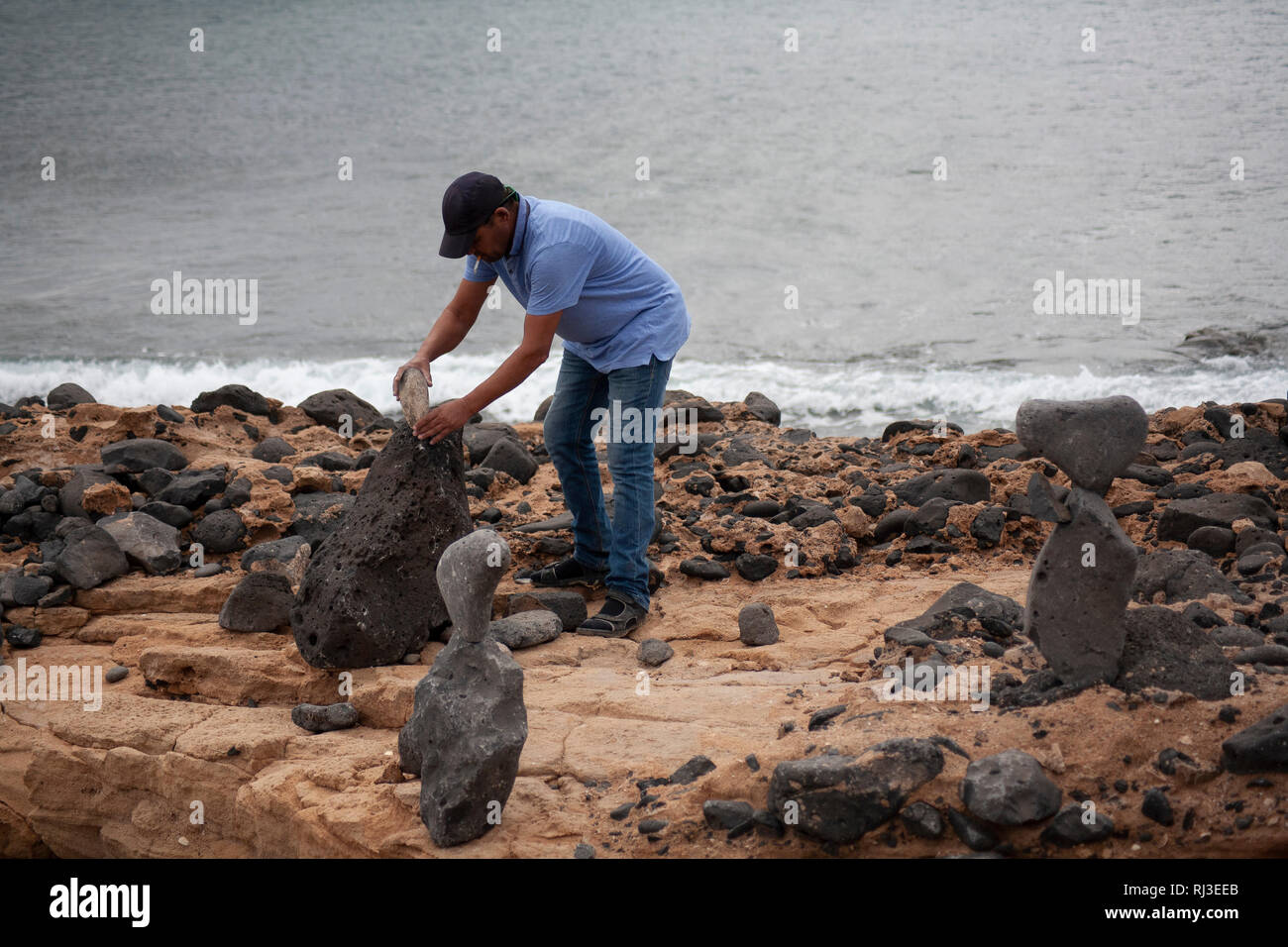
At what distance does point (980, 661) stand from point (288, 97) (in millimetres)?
21138

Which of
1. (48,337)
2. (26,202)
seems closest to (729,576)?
(48,337)

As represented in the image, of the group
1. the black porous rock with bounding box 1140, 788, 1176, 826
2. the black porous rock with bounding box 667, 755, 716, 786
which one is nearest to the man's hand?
the black porous rock with bounding box 667, 755, 716, 786

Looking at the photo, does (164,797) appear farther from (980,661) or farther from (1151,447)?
(1151,447)

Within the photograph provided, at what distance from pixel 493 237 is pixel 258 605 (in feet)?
5.97

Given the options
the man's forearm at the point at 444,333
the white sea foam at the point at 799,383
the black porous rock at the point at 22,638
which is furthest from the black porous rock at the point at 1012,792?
the white sea foam at the point at 799,383

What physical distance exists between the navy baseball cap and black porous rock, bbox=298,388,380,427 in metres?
3.25

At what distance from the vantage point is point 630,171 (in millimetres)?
16438

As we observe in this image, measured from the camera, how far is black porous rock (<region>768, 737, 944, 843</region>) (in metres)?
2.87

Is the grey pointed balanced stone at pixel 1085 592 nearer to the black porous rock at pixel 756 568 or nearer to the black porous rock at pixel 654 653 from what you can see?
the black porous rock at pixel 654 653

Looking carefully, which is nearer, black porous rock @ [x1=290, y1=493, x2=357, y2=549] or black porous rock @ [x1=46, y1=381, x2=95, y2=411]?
black porous rock @ [x1=290, y1=493, x2=357, y2=549]

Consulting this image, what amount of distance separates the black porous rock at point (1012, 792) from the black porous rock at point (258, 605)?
112 inches

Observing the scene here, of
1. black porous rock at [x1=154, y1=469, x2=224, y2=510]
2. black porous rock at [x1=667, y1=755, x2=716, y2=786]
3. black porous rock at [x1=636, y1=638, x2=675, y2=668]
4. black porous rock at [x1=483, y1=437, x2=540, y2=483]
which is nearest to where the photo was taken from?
black porous rock at [x1=667, y1=755, x2=716, y2=786]

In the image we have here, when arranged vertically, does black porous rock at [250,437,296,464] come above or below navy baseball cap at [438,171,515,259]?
below

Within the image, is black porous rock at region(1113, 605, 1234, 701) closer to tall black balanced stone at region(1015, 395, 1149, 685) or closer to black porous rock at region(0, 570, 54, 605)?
tall black balanced stone at region(1015, 395, 1149, 685)
